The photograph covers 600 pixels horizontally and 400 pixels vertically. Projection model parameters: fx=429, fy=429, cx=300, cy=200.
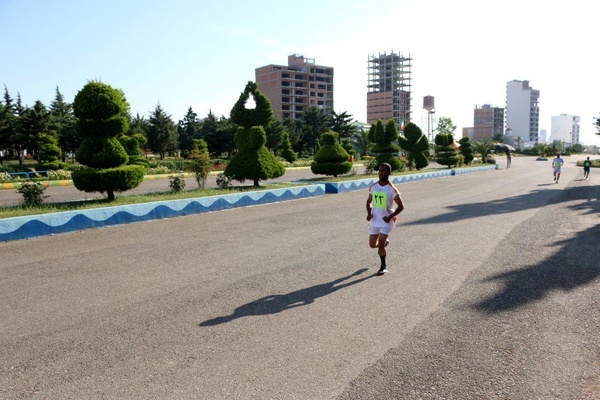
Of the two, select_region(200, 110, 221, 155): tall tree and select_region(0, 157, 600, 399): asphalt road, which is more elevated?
select_region(200, 110, 221, 155): tall tree

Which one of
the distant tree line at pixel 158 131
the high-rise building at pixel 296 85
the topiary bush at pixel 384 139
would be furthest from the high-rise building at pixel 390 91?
the topiary bush at pixel 384 139

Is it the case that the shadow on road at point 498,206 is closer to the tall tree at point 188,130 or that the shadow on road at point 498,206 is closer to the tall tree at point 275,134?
the tall tree at point 275,134

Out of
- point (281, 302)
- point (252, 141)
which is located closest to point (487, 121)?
point (252, 141)

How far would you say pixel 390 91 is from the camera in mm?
153500

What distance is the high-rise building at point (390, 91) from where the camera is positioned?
501 feet

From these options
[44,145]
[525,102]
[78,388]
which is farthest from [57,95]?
[525,102]

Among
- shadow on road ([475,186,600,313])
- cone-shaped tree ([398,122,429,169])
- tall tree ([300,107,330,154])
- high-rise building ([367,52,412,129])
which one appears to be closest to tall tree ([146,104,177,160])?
tall tree ([300,107,330,154])

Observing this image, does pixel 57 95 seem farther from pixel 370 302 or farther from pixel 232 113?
pixel 370 302

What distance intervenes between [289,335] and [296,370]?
2.36ft

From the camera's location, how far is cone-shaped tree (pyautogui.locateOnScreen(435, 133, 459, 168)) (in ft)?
145

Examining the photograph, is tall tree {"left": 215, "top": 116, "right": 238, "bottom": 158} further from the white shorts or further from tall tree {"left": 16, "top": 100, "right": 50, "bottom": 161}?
the white shorts

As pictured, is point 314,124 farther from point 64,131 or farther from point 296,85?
point 296,85

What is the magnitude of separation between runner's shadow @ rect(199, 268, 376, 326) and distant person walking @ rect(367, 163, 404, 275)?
33.2 inches

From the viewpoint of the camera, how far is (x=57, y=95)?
59656 mm
